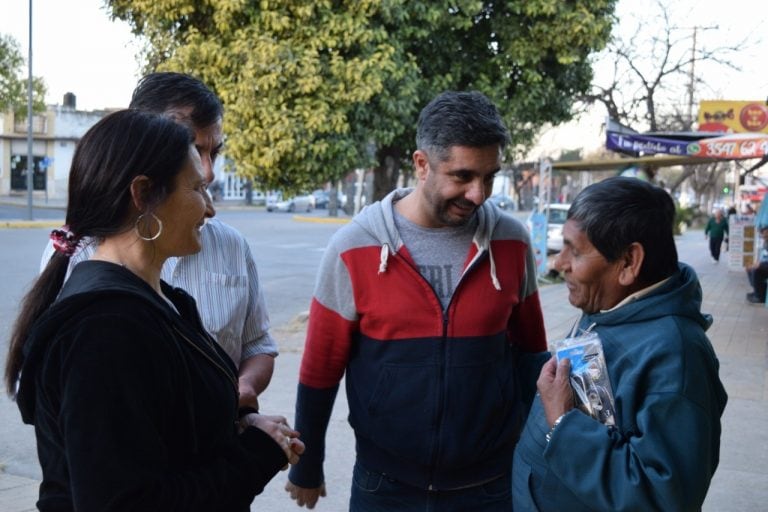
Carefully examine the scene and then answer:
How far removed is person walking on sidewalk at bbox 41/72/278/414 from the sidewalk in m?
2.37

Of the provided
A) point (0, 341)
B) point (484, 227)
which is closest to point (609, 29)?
point (0, 341)

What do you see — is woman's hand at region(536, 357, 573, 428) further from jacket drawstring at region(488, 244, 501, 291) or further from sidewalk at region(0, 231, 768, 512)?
sidewalk at region(0, 231, 768, 512)

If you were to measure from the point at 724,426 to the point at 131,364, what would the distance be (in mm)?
6033

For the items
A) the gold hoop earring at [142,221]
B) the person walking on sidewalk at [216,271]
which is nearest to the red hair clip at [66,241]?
the gold hoop earring at [142,221]

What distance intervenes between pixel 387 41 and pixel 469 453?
24.0ft

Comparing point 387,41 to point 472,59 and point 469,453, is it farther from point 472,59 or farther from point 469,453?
point 469,453

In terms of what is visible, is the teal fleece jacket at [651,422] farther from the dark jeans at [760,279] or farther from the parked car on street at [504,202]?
the parked car on street at [504,202]

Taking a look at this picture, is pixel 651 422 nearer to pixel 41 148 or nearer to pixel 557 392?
pixel 557 392

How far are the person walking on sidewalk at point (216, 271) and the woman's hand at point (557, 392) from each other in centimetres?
78

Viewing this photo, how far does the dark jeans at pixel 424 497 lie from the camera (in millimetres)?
2615

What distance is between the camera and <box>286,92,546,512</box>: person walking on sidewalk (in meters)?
2.58

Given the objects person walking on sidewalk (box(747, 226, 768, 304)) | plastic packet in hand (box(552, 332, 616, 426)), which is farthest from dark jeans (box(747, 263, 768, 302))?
plastic packet in hand (box(552, 332, 616, 426))

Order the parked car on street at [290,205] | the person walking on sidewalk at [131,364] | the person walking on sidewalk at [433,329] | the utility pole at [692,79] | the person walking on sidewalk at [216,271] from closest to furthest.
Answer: the person walking on sidewalk at [131,364] < the person walking on sidewalk at [216,271] < the person walking on sidewalk at [433,329] < the utility pole at [692,79] < the parked car on street at [290,205]

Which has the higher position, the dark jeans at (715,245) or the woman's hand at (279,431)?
the woman's hand at (279,431)
